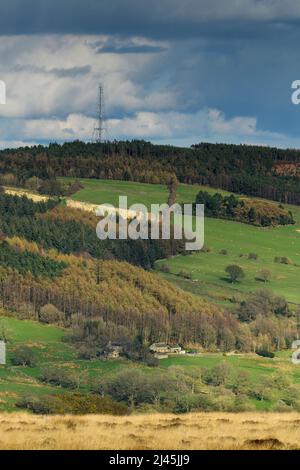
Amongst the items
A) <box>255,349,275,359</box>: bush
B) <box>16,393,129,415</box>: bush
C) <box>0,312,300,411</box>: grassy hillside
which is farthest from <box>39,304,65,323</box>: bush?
<box>16,393,129,415</box>: bush

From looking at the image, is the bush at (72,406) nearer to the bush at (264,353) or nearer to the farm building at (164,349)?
the farm building at (164,349)

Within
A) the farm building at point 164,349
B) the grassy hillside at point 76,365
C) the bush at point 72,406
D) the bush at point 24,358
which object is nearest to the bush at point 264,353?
the grassy hillside at point 76,365

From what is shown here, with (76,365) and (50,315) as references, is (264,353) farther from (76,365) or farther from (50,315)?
(50,315)

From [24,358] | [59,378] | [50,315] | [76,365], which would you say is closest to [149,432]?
[59,378]

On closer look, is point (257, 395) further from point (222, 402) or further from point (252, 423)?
point (252, 423)

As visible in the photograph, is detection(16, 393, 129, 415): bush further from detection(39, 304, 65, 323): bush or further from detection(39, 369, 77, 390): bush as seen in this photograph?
detection(39, 304, 65, 323): bush

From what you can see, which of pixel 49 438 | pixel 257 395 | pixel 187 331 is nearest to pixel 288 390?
pixel 257 395

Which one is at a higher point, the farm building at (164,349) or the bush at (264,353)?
the farm building at (164,349)
